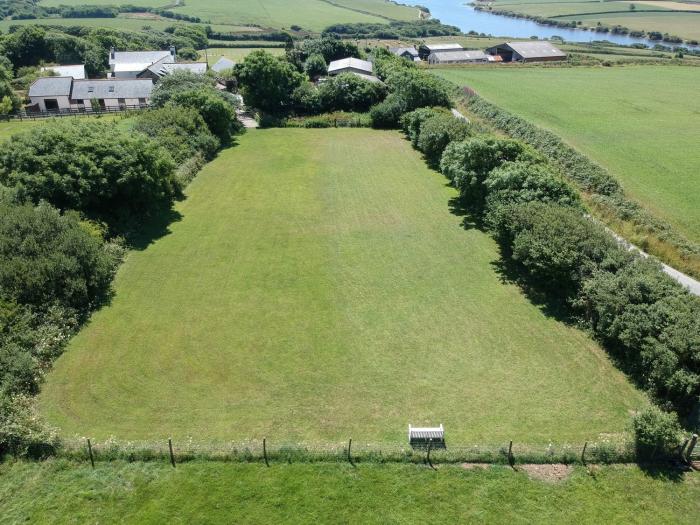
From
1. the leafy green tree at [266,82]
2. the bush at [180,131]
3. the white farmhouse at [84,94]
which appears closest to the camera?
the bush at [180,131]

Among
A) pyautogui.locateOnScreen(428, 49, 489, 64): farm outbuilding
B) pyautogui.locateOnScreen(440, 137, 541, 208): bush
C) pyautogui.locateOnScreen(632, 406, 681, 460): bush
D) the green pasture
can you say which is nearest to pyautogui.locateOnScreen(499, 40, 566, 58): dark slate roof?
pyautogui.locateOnScreen(428, 49, 489, 64): farm outbuilding

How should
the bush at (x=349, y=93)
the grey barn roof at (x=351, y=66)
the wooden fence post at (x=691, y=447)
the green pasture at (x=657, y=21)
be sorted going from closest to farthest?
the wooden fence post at (x=691, y=447)
the bush at (x=349, y=93)
the grey barn roof at (x=351, y=66)
the green pasture at (x=657, y=21)

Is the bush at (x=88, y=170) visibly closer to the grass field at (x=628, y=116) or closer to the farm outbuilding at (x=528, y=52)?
the grass field at (x=628, y=116)

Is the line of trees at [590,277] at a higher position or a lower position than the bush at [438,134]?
lower

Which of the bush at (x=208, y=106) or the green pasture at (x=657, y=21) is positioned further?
the green pasture at (x=657, y=21)

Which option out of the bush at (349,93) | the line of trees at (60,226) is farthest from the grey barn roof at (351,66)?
the line of trees at (60,226)

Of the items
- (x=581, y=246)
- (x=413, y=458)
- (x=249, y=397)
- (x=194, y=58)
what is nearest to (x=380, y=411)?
(x=413, y=458)

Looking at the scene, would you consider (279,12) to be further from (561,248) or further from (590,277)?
(590,277)

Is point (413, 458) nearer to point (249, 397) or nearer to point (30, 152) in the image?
point (249, 397)
